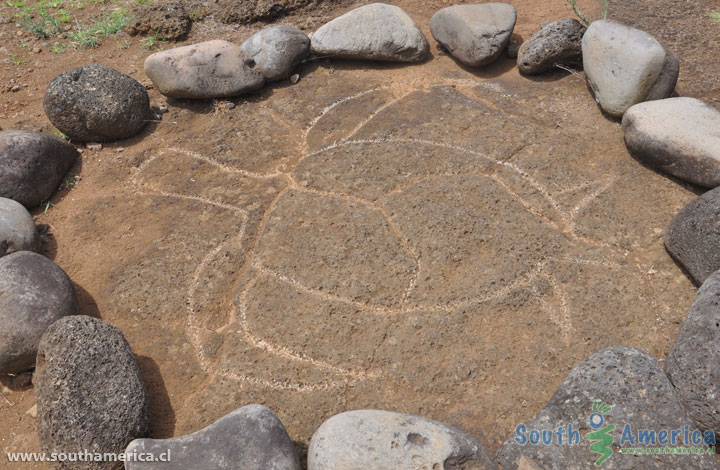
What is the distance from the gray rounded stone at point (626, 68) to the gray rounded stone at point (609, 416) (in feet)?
7.69

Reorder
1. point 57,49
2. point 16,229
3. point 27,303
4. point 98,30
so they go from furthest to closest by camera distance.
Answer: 1. point 98,30
2. point 57,49
3. point 16,229
4. point 27,303

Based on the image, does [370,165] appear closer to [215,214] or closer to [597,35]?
[215,214]

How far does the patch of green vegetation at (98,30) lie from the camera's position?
6.14 meters

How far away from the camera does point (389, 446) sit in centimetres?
277

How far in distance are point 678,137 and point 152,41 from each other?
4.61m

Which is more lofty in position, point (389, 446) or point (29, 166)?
point (29, 166)

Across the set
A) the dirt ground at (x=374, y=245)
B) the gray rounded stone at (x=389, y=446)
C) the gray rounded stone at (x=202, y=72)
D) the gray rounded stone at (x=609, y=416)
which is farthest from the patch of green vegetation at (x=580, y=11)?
the gray rounded stone at (x=389, y=446)

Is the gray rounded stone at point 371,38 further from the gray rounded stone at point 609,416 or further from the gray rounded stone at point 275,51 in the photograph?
the gray rounded stone at point 609,416

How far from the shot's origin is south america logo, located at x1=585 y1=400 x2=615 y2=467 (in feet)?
9.30

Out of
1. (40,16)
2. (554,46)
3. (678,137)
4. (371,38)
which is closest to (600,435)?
(678,137)

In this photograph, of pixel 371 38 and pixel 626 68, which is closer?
pixel 626 68

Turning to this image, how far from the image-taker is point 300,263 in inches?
157

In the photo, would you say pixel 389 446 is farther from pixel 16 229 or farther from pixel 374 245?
pixel 16 229

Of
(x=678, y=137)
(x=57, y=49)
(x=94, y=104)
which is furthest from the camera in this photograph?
(x=57, y=49)
